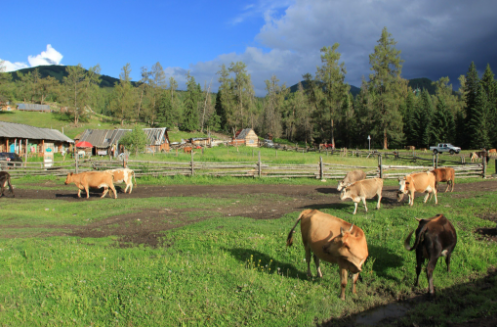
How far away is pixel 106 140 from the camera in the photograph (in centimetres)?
4884

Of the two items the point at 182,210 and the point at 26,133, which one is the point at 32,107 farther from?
the point at 182,210

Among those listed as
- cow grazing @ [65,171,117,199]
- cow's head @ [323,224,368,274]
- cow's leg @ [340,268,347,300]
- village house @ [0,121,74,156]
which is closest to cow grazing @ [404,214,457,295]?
cow's head @ [323,224,368,274]

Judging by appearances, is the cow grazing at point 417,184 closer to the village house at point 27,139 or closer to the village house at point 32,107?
the village house at point 27,139

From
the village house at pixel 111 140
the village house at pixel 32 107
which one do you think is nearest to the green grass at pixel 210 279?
the village house at pixel 111 140

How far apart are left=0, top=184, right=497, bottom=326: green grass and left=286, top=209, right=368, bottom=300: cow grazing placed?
61cm

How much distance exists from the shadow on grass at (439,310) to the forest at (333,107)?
4799 centimetres

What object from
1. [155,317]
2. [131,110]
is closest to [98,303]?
[155,317]

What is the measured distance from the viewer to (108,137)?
4953cm

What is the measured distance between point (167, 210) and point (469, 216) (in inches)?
398

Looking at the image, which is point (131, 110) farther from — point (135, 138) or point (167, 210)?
point (167, 210)

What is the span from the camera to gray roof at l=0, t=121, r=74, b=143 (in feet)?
115

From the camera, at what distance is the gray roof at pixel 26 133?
35131mm

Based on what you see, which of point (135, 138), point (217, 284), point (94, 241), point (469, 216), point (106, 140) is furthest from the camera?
point (106, 140)

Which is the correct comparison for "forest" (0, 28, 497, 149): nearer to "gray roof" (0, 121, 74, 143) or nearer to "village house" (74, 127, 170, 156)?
"village house" (74, 127, 170, 156)
